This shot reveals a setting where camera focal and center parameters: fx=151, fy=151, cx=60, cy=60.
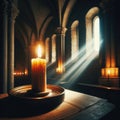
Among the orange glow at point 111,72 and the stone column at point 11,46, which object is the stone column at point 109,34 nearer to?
the orange glow at point 111,72

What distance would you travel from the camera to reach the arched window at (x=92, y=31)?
886 cm

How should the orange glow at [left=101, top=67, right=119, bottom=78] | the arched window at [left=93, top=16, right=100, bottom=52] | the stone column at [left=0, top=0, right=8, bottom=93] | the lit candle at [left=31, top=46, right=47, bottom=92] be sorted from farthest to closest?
the arched window at [left=93, top=16, right=100, bottom=52] < the orange glow at [left=101, top=67, right=119, bottom=78] < the stone column at [left=0, top=0, right=8, bottom=93] < the lit candle at [left=31, top=46, right=47, bottom=92]

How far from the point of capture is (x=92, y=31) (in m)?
A: 9.50

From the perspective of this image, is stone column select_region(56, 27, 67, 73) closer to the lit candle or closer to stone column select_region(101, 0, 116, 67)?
stone column select_region(101, 0, 116, 67)

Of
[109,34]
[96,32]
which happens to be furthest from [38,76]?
[96,32]

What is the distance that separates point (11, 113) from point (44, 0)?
453 inches

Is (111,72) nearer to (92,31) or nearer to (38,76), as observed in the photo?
(92,31)

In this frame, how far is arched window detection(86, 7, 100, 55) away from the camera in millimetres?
8859

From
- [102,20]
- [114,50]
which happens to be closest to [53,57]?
[102,20]

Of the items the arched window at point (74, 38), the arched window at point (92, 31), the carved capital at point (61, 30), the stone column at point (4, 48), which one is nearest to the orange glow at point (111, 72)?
the arched window at point (92, 31)

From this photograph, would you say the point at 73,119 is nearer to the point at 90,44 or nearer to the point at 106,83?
the point at 106,83

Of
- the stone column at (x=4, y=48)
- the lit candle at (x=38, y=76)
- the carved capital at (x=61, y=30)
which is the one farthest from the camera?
the carved capital at (x=61, y=30)

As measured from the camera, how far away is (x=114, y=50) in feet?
21.6

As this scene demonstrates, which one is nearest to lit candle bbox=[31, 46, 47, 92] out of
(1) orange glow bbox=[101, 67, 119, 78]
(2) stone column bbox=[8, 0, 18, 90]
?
(2) stone column bbox=[8, 0, 18, 90]
